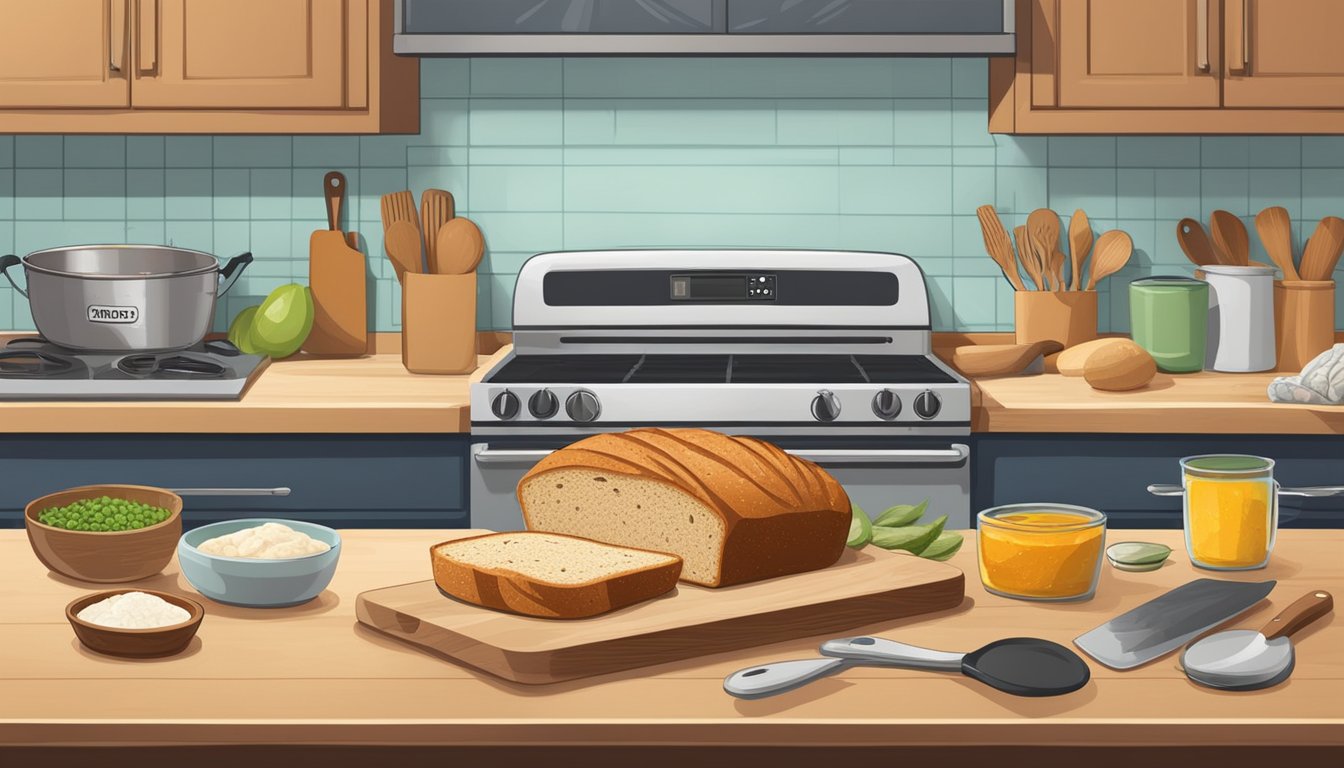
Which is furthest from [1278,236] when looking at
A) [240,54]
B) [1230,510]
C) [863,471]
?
[240,54]

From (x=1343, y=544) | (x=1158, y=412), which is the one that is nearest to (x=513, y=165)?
(x=1158, y=412)

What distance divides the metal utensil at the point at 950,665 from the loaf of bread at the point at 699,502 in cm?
21

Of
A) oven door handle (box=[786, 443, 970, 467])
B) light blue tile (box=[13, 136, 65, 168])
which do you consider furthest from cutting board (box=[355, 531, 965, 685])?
light blue tile (box=[13, 136, 65, 168])

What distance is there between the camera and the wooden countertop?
1001 millimetres

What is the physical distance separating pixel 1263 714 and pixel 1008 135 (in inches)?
102

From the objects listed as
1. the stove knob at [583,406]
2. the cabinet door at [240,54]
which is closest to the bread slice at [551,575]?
the stove knob at [583,406]

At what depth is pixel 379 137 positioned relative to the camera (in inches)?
137

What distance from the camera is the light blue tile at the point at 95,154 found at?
3.48 metres

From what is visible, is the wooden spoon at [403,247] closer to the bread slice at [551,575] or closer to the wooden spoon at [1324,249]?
the bread slice at [551,575]

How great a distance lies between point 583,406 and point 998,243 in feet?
4.08

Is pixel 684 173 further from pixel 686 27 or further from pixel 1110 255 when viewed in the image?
pixel 1110 255

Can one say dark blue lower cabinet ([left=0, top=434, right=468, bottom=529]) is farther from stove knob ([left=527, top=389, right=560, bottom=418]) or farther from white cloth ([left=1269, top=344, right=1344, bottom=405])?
white cloth ([left=1269, top=344, right=1344, bottom=405])

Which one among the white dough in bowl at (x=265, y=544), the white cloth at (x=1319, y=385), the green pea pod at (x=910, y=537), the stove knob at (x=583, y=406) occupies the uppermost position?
the white cloth at (x=1319, y=385)

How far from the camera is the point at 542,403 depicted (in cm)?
269
